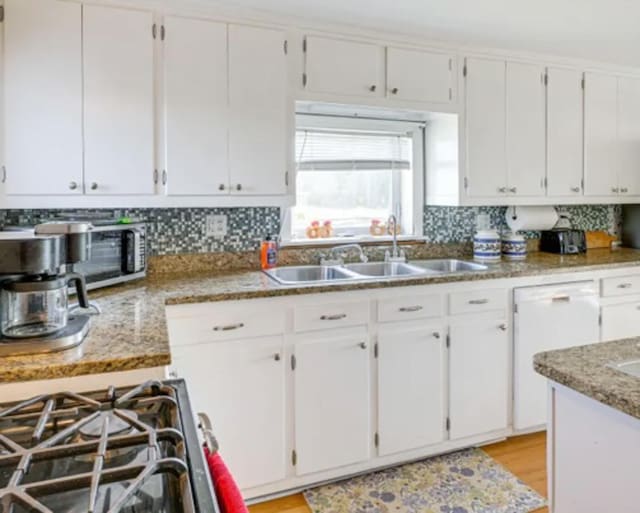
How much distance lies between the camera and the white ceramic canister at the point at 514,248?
3.05 m

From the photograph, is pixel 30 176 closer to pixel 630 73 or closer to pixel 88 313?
pixel 88 313

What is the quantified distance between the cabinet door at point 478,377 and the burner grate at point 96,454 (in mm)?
1799

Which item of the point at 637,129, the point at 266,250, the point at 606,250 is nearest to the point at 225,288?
the point at 266,250

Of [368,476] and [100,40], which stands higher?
[100,40]

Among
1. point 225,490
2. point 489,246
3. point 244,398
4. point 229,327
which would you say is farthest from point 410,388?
point 225,490

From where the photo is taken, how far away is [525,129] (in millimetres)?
2996

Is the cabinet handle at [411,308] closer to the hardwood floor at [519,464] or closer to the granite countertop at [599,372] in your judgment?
the hardwood floor at [519,464]

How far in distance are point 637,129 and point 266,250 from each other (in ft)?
9.20

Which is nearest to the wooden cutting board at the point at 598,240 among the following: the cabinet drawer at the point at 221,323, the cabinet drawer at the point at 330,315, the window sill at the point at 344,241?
the window sill at the point at 344,241

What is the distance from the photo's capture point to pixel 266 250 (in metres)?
2.65

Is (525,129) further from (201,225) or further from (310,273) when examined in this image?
(201,225)

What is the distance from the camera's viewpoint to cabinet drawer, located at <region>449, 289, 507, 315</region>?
2.42 m

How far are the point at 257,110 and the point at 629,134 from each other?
106 inches

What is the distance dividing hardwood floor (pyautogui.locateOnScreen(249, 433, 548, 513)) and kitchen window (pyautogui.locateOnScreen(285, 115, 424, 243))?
4.52ft
